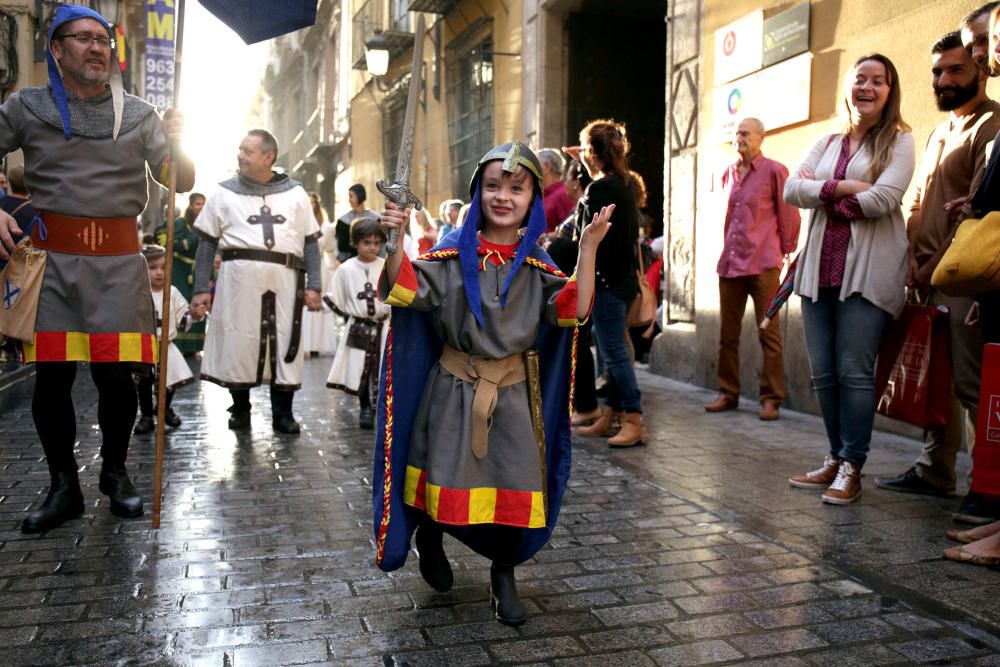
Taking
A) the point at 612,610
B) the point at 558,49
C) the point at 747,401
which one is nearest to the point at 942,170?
the point at 612,610

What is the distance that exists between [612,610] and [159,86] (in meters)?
13.3

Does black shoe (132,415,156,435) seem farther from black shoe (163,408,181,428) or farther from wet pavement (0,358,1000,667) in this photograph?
wet pavement (0,358,1000,667)

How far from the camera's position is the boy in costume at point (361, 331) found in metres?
7.05

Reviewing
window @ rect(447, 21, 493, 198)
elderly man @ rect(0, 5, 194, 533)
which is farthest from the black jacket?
window @ rect(447, 21, 493, 198)

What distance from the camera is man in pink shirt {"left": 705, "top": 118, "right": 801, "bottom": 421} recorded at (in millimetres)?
7398

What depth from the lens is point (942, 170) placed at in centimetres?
464

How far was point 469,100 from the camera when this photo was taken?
55.0 ft

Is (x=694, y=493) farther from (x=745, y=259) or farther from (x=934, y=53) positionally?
(x=745, y=259)

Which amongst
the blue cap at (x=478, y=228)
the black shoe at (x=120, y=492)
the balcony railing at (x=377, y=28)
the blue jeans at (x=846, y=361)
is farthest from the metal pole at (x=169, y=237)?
the balcony railing at (x=377, y=28)

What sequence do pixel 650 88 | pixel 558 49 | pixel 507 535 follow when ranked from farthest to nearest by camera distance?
pixel 650 88
pixel 558 49
pixel 507 535

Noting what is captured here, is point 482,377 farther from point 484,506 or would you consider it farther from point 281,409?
point 281,409

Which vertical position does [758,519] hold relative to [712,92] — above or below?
below

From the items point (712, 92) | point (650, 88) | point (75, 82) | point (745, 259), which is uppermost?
point (650, 88)

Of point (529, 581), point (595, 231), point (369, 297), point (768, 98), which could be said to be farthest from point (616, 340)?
point (595, 231)
